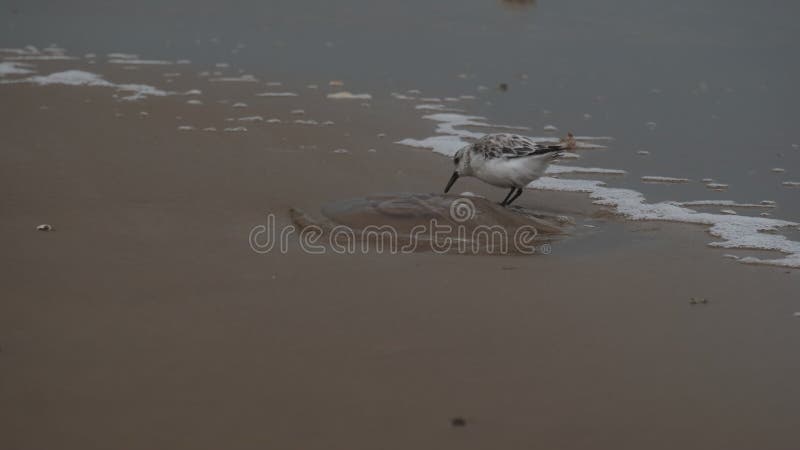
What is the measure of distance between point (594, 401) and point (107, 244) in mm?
3153

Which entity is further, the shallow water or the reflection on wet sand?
the shallow water

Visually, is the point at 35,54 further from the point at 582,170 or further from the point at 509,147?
the point at 509,147

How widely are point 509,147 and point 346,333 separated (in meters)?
2.74

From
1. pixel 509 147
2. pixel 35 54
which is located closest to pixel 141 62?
pixel 35 54

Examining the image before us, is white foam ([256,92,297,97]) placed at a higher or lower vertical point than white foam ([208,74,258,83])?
lower

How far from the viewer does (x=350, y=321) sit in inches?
185

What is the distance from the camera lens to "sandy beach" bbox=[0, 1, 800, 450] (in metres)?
3.68

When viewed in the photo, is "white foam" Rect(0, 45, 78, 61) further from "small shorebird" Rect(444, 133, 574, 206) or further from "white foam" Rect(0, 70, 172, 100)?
"small shorebird" Rect(444, 133, 574, 206)

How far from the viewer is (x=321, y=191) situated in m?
7.17

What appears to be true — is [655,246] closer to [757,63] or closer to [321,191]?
[321,191]

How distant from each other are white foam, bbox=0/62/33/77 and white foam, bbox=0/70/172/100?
37 centimetres

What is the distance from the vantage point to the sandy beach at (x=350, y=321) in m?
3.68

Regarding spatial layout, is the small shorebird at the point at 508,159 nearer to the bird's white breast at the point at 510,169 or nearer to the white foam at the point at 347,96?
the bird's white breast at the point at 510,169

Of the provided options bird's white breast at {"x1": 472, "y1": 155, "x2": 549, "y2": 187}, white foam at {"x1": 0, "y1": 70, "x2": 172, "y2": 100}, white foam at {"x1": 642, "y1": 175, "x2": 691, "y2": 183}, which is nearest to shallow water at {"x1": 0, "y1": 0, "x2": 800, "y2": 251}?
white foam at {"x1": 642, "y1": 175, "x2": 691, "y2": 183}
